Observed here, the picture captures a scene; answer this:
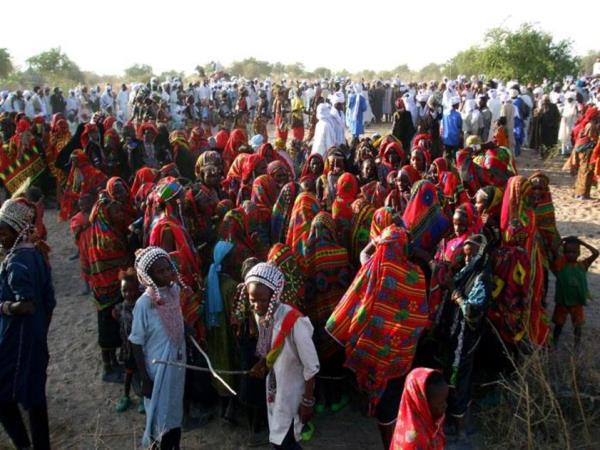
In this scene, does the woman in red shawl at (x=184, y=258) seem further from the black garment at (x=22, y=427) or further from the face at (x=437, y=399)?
the face at (x=437, y=399)

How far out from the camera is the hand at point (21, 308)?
360cm

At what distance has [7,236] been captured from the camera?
372cm

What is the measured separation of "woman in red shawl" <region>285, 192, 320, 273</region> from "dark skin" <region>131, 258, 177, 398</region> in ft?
4.25

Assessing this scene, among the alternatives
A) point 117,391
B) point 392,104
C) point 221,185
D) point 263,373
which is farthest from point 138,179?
point 392,104

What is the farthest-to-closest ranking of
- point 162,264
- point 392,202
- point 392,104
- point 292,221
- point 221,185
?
point 392,104
point 221,185
point 392,202
point 292,221
point 162,264

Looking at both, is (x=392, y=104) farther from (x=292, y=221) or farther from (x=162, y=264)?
(x=162, y=264)

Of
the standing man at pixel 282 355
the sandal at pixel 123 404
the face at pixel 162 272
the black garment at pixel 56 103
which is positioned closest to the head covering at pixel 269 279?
the standing man at pixel 282 355

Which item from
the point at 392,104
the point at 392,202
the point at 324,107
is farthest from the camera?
the point at 392,104

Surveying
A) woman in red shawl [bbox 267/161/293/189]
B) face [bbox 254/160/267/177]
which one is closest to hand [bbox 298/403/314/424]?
woman in red shawl [bbox 267/161/293/189]

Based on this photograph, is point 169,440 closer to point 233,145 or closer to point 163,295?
point 163,295

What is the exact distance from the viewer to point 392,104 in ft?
74.4

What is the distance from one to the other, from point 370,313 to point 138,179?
4.09 m

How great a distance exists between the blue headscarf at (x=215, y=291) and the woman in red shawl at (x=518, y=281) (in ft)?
6.48

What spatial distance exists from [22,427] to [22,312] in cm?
99
